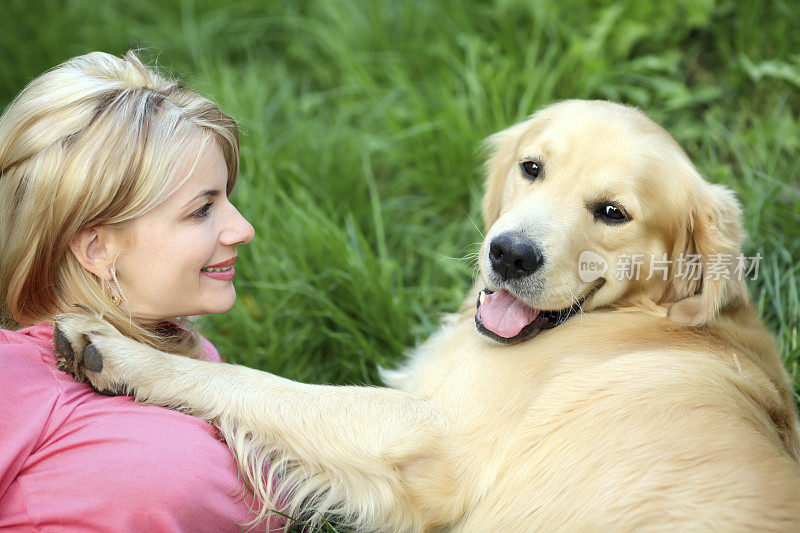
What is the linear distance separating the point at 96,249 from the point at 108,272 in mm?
82

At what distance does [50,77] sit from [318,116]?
9.68ft

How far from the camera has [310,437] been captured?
2.26 m

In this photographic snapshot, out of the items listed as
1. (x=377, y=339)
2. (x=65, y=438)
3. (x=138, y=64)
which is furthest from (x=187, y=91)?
(x=377, y=339)

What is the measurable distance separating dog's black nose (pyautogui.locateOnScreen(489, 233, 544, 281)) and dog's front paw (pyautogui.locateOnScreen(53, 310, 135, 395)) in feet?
4.20

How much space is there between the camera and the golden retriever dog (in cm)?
202

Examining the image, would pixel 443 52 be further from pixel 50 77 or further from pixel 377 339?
pixel 50 77

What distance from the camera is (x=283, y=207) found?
4172 millimetres

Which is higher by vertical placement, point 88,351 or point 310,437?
point 88,351

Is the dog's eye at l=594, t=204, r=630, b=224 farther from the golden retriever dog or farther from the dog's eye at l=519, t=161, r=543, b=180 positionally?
the dog's eye at l=519, t=161, r=543, b=180

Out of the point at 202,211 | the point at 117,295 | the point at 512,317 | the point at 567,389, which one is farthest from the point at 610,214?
the point at 117,295

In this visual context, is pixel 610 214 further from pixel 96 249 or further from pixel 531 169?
pixel 96 249

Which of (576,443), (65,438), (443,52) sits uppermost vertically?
(443,52)

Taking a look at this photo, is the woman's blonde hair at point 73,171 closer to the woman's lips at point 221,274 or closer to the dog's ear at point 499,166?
the woman's lips at point 221,274

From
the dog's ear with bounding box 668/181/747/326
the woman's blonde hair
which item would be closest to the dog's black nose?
the dog's ear with bounding box 668/181/747/326
